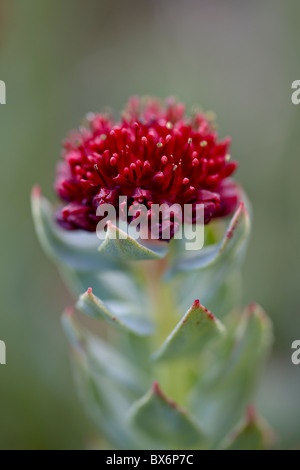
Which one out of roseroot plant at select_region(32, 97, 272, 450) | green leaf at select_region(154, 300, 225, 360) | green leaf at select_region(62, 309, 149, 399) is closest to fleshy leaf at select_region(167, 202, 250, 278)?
roseroot plant at select_region(32, 97, 272, 450)

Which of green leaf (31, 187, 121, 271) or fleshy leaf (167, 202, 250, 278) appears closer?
fleshy leaf (167, 202, 250, 278)

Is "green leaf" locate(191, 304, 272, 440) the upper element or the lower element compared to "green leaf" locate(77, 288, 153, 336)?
lower

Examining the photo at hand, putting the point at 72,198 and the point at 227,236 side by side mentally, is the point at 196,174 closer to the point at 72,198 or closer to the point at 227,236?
the point at 227,236

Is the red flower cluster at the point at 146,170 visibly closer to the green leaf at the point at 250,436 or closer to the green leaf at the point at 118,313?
the green leaf at the point at 118,313

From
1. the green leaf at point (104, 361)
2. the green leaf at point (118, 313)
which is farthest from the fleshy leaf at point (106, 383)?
the green leaf at point (118, 313)

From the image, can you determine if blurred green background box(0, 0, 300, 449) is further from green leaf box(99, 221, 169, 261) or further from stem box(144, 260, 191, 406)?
green leaf box(99, 221, 169, 261)
